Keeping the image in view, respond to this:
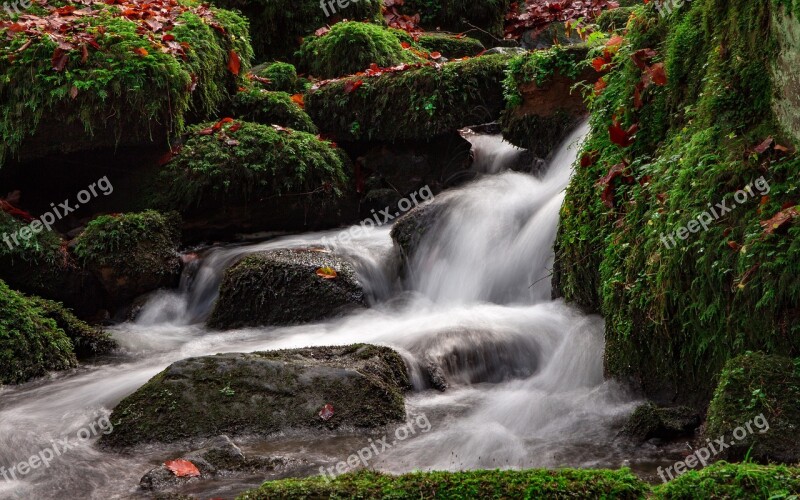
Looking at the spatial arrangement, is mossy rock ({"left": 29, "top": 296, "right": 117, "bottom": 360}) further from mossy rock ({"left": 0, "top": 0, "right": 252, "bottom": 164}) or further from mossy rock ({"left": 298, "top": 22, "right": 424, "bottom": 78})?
mossy rock ({"left": 298, "top": 22, "right": 424, "bottom": 78})

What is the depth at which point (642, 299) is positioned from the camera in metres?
4.64

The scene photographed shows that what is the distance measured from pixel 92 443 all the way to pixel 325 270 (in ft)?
10.3

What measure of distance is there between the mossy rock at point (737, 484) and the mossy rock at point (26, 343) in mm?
4900

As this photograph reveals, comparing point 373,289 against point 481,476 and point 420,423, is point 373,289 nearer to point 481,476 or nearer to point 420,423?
point 420,423

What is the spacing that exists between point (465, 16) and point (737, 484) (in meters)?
12.9

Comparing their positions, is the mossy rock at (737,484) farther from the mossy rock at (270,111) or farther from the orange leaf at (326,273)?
the mossy rock at (270,111)

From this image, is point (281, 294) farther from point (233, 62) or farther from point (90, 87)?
point (233, 62)

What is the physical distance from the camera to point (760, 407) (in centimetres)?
363

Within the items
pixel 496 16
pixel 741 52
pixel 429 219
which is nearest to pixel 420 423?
pixel 741 52

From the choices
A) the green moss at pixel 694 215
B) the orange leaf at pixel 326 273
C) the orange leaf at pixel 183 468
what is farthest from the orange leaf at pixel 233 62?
the orange leaf at pixel 183 468

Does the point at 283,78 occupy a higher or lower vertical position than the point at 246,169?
higher

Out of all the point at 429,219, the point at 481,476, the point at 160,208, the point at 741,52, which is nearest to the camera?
the point at 481,476

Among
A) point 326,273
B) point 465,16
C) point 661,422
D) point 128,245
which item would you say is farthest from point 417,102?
point 661,422

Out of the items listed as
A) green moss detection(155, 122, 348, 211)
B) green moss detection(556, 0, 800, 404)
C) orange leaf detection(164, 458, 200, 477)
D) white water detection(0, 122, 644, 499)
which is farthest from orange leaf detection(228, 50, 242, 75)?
orange leaf detection(164, 458, 200, 477)
